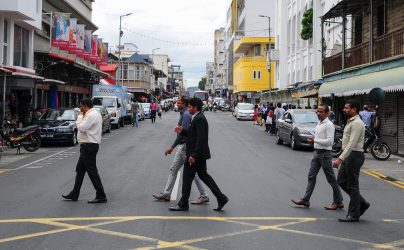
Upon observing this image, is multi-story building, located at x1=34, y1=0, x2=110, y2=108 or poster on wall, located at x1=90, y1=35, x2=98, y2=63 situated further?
poster on wall, located at x1=90, y1=35, x2=98, y2=63

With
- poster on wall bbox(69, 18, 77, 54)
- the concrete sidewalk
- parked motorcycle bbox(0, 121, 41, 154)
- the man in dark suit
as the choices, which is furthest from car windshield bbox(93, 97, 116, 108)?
the man in dark suit

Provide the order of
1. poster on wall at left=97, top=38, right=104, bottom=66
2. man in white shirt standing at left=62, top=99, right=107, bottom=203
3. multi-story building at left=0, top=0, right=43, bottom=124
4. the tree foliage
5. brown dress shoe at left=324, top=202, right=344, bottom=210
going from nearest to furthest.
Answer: brown dress shoe at left=324, top=202, right=344, bottom=210 < man in white shirt standing at left=62, top=99, right=107, bottom=203 < multi-story building at left=0, top=0, right=43, bottom=124 < the tree foliage < poster on wall at left=97, top=38, right=104, bottom=66

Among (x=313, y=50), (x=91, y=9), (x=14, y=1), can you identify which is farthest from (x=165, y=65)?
(x=14, y=1)

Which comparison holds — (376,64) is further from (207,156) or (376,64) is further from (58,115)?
(207,156)

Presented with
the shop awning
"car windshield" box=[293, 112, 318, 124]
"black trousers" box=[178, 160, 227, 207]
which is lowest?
"black trousers" box=[178, 160, 227, 207]

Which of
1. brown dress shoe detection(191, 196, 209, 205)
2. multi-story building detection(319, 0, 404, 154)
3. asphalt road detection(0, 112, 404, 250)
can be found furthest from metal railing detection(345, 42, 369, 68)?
brown dress shoe detection(191, 196, 209, 205)

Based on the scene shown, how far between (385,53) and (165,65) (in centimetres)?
14312

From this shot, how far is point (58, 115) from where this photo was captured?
22859 millimetres

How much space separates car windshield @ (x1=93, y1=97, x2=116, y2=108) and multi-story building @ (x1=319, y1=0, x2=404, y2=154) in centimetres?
1412

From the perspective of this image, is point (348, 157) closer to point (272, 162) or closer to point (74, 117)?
point (272, 162)

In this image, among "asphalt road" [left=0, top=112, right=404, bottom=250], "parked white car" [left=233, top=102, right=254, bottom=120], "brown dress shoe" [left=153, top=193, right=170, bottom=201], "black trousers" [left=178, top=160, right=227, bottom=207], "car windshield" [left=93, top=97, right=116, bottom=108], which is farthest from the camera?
"parked white car" [left=233, top=102, right=254, bottom=120]

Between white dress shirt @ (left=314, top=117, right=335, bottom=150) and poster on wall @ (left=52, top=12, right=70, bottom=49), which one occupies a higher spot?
poster on wall @ (left=52, top=12, right=70, bottom=49)

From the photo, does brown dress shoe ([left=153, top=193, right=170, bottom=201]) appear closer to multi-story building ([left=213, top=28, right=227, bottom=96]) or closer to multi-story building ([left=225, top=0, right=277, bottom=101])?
multi-story building ([left=225, top=0, right=277, bottom=101])

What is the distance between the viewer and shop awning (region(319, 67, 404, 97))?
1717 cm
